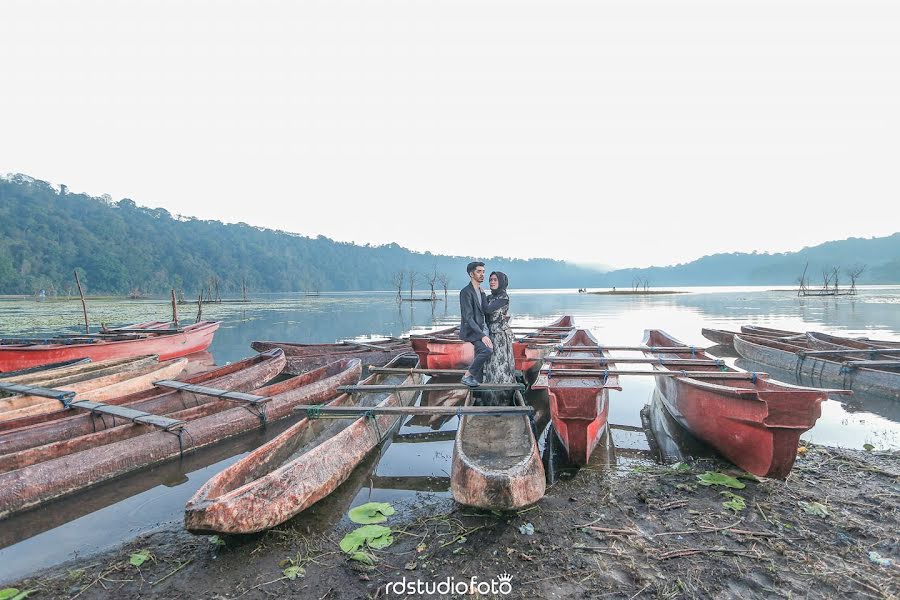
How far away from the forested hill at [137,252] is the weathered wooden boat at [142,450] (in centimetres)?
10013

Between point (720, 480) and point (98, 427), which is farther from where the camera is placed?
point (98, 427)

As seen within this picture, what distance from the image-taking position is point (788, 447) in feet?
15.7

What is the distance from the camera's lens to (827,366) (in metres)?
10.3

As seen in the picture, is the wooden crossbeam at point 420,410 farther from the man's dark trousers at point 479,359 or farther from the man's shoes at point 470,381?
the man's dark trousers at point 479,359

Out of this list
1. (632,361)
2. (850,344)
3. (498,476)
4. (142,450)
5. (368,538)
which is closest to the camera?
(498,476)

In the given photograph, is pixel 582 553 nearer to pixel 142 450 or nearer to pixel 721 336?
pixel 142 450

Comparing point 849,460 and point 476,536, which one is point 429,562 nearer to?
point 476,536

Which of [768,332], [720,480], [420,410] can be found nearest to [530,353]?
[420,410]

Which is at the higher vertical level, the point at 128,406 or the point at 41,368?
the point at 41,368

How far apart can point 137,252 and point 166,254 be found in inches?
511

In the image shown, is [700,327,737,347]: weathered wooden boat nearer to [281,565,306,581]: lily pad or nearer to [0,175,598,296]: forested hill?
[281,565,306,581]: lily pad

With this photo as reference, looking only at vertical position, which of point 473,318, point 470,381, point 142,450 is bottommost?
point 142,450

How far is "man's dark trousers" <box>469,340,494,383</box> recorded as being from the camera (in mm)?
6855

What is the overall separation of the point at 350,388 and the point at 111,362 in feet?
27.8
